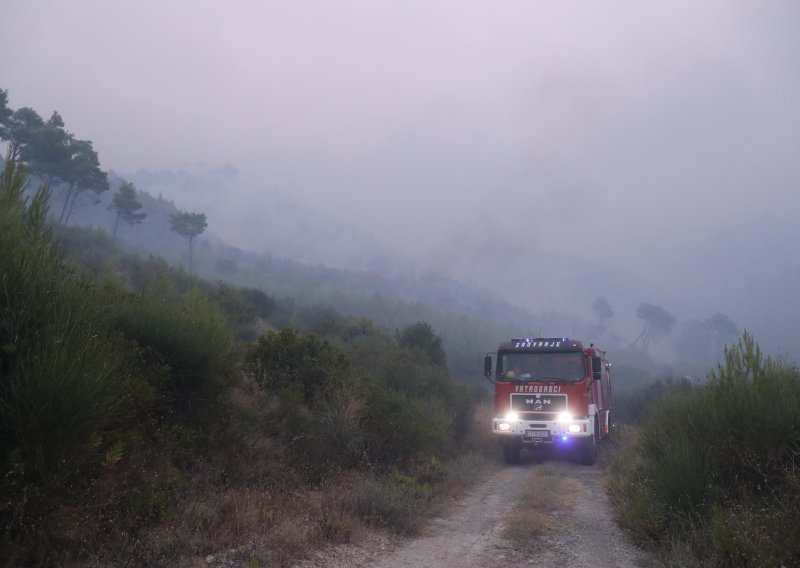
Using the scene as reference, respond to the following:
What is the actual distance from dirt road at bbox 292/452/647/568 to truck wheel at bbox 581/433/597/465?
140 inches

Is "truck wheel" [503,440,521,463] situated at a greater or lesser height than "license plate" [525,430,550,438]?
lesser

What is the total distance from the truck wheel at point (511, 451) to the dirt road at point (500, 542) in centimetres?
399

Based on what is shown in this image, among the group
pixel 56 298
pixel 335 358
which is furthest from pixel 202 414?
pixel 335 358

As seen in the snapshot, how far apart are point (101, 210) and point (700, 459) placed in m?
87.9

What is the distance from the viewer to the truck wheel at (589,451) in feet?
52.2

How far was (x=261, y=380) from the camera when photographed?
1238 centimetres

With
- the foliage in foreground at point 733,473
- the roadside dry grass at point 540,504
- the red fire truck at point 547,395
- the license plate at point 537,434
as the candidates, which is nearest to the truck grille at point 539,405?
the red fire truck at point 547,395

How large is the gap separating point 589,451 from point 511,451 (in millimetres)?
2095

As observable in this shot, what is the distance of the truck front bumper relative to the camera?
15.3m

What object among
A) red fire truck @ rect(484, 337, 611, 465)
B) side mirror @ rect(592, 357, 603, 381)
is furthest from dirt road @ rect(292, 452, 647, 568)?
side mirror @ rect(592, 357, 603, 381)

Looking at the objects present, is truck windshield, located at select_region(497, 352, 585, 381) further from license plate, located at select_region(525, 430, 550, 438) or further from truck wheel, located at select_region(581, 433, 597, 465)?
truck wheel, located at select_region(581, 433, 597, 465)

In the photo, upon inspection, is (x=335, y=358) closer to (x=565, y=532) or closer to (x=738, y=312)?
(x=565, y=532)

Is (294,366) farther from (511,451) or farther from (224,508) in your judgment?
(511,451)

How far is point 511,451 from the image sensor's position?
16.6 m
